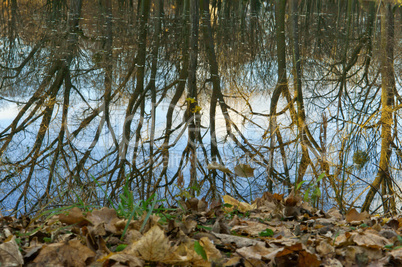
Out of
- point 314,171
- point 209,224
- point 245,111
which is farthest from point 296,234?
point 245,111

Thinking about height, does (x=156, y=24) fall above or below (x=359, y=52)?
above

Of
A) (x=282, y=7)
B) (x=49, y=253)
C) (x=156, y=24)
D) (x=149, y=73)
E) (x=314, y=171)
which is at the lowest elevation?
(x=314, y=171)

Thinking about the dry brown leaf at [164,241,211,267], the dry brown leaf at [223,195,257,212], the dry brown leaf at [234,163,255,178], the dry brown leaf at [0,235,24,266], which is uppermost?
the dry brown leaf at [0,235,24,266]

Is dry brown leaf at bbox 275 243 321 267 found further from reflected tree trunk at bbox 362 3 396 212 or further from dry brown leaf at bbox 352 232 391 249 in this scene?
reflected tree trunk at bbox 362 3 396 212

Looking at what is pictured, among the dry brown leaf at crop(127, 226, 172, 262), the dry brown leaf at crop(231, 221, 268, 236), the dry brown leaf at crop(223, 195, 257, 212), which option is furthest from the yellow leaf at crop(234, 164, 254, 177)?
the dry brown leaf at crop(127, 226, 172, 262)

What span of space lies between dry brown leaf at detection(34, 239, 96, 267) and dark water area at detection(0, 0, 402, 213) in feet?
1.83

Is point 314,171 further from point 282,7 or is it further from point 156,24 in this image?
point 282,7

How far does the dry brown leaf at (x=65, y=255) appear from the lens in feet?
4.14

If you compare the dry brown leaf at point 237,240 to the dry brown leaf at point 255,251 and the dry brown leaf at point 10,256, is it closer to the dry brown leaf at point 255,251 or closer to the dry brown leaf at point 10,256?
the dry brown leaf at point 255,251

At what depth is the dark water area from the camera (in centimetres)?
290

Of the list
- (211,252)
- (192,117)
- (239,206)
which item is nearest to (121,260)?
(211,252)

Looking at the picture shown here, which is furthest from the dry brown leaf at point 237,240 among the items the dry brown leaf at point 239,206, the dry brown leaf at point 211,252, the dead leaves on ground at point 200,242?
the dry brown leaf at point 239,206

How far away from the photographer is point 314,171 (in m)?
3.06

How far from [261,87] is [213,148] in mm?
2000
